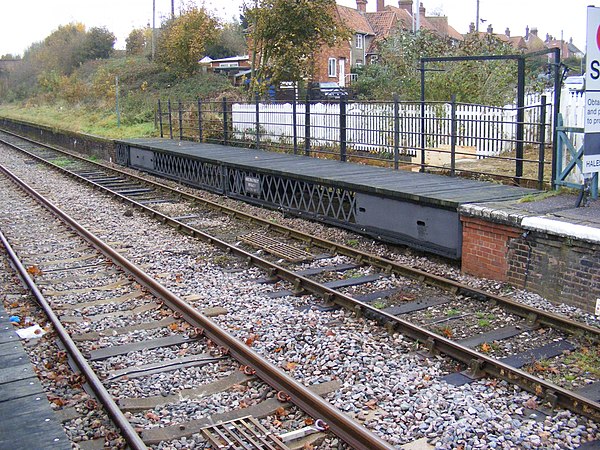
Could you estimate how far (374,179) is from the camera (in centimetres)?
1085

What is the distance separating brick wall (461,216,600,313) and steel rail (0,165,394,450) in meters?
3.43

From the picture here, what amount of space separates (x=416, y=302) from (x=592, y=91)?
324 cm

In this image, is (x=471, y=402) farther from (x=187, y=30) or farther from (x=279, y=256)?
(x=187, y=30)

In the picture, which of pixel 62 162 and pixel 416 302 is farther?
pixel 62 162

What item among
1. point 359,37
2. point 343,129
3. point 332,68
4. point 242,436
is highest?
point 359,37

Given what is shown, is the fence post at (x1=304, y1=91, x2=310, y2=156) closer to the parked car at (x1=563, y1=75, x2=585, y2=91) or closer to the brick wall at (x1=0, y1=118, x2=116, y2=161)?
the parked car at (x1=563, y1=75, x2=585, y2=91)

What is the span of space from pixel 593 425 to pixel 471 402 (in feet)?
2.64

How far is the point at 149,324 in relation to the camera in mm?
6660

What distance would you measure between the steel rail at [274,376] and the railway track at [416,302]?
124 cm

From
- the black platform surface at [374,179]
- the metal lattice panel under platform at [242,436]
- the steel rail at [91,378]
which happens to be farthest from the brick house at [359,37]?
the metal lattice panel under platform at [242,436]

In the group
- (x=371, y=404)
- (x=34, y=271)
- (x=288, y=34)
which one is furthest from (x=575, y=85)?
(x=371, y=404)

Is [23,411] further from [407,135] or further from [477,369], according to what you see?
[407,135]

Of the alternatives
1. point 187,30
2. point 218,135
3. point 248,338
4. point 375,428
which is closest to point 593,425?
point 375,428

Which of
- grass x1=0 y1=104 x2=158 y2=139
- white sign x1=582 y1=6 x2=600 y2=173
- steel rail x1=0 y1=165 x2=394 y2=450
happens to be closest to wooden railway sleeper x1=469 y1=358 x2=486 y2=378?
steel rail x1=0 y1=165 x2=394 y2=450
